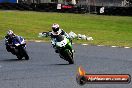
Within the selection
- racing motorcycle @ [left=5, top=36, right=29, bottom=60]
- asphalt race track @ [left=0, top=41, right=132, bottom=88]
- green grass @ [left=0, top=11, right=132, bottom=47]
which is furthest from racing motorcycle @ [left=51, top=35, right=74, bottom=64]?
green grass @ [left=0, top=11, right=132, bottom=47]

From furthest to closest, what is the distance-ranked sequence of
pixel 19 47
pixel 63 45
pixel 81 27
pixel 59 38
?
pixel 81 27 < pixel 19 47 < pixel 59 38 < pixel 63 45

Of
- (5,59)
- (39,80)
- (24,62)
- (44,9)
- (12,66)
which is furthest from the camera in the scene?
(44,9)

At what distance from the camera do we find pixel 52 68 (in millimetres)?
14000

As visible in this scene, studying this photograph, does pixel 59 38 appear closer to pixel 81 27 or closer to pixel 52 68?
pixel 52 68

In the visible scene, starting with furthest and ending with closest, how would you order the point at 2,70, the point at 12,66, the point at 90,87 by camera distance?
the point at 12,66
the point at 2,70
the point at 90,87

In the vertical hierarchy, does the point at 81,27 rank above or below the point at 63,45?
below

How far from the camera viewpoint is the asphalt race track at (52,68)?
34.4ft

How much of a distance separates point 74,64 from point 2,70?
2855 mm

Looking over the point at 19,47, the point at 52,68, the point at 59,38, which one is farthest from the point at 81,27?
the point at 52,68

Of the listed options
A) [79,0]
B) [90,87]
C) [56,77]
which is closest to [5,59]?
[56,77]

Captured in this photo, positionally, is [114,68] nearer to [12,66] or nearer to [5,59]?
[12,66]

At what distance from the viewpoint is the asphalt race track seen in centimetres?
1048

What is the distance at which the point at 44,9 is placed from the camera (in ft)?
206

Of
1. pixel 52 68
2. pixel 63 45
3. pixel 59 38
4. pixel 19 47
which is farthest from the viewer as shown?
pixel 19 47
